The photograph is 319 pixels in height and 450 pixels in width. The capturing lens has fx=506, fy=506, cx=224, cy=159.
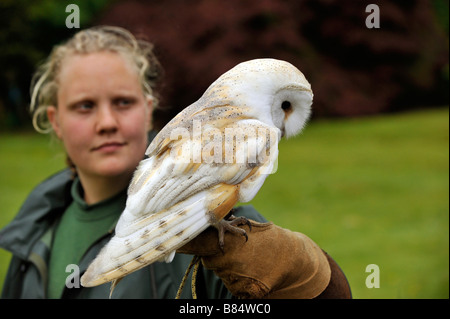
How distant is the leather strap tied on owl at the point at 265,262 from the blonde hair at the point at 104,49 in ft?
3.26

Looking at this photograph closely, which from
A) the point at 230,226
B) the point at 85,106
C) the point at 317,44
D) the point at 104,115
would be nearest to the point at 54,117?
the point at 85,106

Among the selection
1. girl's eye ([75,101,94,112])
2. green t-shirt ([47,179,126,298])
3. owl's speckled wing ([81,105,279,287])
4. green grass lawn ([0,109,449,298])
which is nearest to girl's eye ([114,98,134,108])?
girl's eye ([75,101,94,112])

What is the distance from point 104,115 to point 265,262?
93 cm

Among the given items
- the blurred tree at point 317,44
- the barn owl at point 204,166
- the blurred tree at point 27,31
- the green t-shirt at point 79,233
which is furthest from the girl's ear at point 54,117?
the blurred tree at point 27,31

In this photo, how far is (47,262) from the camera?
2.22 m

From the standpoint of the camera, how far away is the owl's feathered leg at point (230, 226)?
1.38 metres

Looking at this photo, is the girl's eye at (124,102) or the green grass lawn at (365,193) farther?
the green grass lawn at (365,193)

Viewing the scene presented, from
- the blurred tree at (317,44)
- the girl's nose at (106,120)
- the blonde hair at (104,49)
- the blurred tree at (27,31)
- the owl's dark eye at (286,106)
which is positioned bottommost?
the owl's dark eye at (286,106)

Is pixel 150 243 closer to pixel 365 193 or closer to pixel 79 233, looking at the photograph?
pixel 79 233

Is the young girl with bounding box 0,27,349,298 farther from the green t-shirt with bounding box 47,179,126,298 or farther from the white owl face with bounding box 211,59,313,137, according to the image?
the white owl face with bounding box 211,59,313,137

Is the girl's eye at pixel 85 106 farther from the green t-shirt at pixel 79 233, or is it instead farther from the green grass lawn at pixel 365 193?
the green grass lawn at pixel 365 193

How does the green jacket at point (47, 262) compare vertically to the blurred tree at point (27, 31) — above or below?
below

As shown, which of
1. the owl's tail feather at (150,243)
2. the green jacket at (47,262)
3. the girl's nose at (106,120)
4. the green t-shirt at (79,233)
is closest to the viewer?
the owl's tail feather at (150,243)

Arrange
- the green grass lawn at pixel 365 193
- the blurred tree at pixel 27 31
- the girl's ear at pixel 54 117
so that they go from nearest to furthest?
the girl's ear at pixel 54 117 < the green grass lawn at pixel 365 193 < the blurred tree at pixel 27 31
